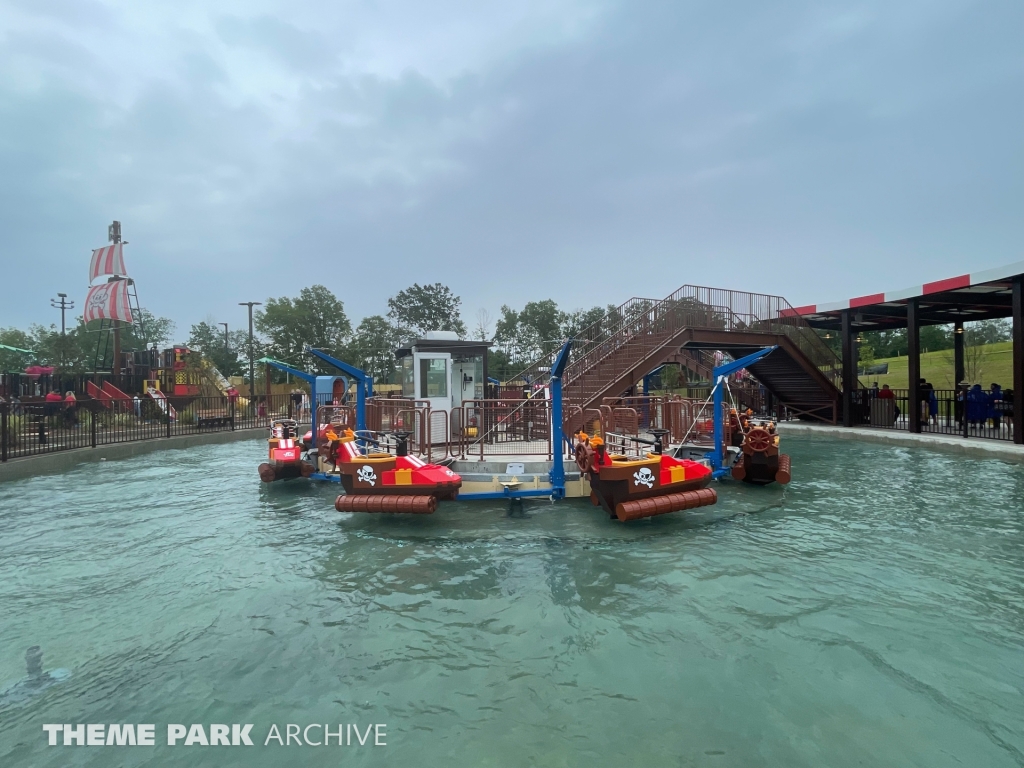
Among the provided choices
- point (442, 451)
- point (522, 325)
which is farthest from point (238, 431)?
point (522, 325)

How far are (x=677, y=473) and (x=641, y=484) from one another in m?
0.80

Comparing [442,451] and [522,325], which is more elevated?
[522,325]

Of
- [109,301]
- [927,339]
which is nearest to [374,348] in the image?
[109,301]

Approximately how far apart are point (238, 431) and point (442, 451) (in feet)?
52.0

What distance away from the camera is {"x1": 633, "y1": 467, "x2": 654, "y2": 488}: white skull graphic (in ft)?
27.7

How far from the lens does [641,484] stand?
27.7 feet

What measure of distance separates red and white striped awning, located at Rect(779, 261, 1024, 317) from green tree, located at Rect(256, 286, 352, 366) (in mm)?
35991

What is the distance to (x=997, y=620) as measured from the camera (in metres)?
5.12

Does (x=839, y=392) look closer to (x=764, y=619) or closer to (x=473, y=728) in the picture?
(x=764, y=619)

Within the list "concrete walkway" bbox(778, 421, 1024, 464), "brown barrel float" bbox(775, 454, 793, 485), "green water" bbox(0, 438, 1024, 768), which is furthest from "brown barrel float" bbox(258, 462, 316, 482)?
"concrete walkway" bbox(778, 421, 1024, 464)

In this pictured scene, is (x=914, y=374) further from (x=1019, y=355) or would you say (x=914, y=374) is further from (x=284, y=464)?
(x=284, y=464)

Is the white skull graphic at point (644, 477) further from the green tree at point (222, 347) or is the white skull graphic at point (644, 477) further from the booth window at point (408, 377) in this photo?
the green tree at point (222, 347)

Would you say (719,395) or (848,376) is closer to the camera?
(719,395)

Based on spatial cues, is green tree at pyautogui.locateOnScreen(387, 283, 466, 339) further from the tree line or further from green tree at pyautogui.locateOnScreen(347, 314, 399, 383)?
the tree line
